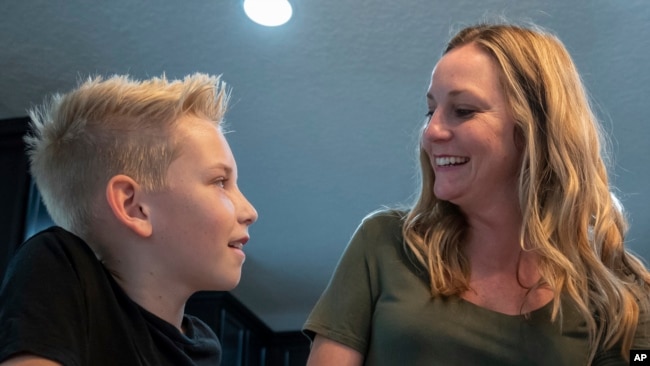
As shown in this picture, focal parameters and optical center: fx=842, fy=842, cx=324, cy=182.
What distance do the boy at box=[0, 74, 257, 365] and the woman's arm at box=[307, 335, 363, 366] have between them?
0.51ft

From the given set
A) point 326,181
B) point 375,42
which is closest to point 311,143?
point 326,181

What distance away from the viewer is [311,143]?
3.13 metres

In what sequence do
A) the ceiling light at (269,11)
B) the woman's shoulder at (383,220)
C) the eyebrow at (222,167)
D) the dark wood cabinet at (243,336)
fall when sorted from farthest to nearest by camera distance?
the dark wood cabinet at (243,336)
the ceiling light at (269,11)
the woman's shoulder at (383,220)
the eyebrow at (222,167)

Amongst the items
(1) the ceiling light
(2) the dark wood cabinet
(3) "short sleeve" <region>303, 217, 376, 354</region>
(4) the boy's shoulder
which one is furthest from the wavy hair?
A: (2) the dark wood cabinet

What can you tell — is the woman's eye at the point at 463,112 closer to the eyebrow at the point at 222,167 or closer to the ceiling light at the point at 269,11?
the eyebrow at the point at 222,167

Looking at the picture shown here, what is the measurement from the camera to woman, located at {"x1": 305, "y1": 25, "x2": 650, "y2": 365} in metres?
1.17

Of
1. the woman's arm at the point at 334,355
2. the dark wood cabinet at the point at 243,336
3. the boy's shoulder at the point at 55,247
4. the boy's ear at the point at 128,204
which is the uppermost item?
the boy's ear at the point at 128,204

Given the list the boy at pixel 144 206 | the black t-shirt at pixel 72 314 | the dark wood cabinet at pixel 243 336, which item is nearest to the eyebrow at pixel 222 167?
the boy at pixel 144 206

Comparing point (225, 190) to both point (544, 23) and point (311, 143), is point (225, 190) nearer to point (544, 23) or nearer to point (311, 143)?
point (544, 23)

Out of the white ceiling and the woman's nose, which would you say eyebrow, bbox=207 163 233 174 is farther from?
the white ceiling

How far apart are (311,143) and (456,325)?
1990mm

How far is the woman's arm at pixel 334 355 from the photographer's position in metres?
1.21

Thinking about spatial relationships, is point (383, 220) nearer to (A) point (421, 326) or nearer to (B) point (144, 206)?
(A) point (421, 326)

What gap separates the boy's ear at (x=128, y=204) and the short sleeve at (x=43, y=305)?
137 millimetres
